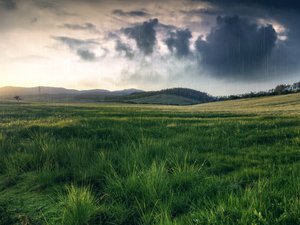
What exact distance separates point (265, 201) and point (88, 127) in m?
10.7

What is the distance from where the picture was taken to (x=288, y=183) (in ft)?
18.0

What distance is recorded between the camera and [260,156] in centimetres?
798

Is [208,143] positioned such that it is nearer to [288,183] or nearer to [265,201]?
[288,183]

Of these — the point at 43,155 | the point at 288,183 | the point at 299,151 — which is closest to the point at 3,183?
the point at 43,155

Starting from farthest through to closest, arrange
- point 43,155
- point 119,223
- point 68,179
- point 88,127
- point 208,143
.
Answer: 1. point 88,127
2. point 208,143
3. point 43,155
4. point 68,179
5. point 119,223

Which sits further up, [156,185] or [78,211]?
[156,185]

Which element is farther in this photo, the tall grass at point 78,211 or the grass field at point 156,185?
the tall grass at point 78,211

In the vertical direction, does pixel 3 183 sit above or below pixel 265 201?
below

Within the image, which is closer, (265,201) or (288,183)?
(265,201)

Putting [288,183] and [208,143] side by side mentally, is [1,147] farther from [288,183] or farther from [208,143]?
[288,183]

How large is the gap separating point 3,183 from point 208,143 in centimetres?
627

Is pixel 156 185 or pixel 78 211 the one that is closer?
pixel 78 211

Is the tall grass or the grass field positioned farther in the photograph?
the tall grass

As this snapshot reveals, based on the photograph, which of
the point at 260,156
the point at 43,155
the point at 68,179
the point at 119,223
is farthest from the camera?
the point at 43,155
